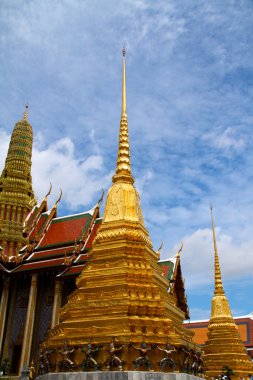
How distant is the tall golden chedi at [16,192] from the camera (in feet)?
71.2

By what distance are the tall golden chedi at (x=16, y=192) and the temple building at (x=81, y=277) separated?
0.05m

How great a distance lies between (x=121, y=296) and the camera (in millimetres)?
9695

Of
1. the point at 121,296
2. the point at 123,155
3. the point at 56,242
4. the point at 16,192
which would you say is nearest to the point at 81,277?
the point at 121,296

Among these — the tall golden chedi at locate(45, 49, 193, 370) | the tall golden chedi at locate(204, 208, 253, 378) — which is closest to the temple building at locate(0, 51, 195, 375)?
the tall golden chedi at locate(45, 49, 193, 370)

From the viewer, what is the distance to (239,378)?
17.6m

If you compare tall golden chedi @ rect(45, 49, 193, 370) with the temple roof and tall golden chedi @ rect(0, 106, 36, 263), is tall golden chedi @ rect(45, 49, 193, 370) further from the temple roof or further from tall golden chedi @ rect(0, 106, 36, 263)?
tall golden chedi @ rect(0, 106, 36, 263)

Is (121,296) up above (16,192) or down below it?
below

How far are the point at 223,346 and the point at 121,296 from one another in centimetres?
1103

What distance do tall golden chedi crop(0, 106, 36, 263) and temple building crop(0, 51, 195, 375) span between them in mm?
53

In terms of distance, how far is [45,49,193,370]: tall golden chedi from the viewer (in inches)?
363

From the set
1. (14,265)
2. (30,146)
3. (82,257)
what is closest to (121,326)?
(82,257)

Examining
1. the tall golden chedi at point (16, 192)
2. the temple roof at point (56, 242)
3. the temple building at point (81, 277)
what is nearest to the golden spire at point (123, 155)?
the temple building at point (81, 277)

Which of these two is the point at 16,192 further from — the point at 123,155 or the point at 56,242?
the point at 123,155

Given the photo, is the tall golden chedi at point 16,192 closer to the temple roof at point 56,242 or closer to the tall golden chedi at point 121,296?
the temple roof at point 56,242
